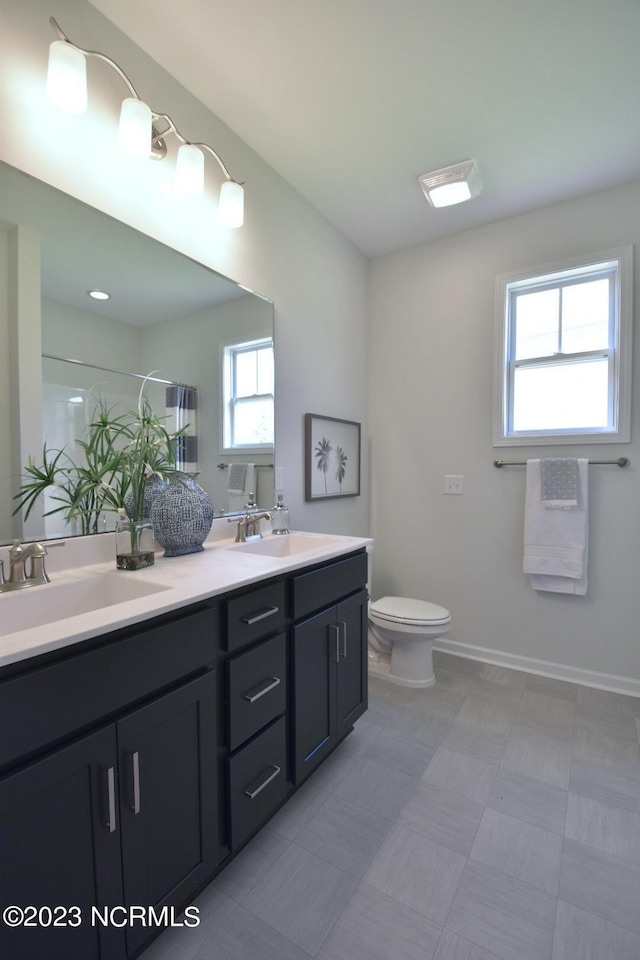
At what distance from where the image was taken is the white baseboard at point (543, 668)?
2170mm

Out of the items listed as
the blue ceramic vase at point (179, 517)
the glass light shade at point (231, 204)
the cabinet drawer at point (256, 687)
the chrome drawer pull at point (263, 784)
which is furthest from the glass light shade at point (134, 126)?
the chrome drawer pull at point (263, 784)

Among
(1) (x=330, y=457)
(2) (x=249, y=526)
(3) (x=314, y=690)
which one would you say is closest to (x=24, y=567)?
(2) (x=249, y=526)

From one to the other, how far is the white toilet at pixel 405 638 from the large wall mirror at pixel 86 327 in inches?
42.5

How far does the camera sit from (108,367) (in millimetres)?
1354

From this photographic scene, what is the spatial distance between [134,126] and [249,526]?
1413mm

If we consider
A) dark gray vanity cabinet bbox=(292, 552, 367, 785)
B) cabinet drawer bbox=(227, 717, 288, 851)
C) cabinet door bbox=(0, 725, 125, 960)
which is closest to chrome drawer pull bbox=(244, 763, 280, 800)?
cabinet drawer bbox=(227, 717, 288, 851)

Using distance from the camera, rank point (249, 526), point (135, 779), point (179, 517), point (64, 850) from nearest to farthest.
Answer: point (64, 850) < point (135, 779) < point (179, 517) < point (249, 526)

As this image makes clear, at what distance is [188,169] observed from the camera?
57.9 inches

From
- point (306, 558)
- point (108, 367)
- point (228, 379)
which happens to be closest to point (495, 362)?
point (228, 379)

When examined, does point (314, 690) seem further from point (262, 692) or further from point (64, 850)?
point (64, 850)

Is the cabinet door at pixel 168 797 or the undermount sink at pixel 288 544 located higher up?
the undermount sink at pixel 288 544

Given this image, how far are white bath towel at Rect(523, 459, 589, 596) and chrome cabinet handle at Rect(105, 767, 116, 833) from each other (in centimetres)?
216

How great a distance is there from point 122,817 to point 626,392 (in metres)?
2.61

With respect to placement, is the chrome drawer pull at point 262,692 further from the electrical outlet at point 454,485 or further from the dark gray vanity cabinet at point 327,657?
the electrical outlet at point 454,485
